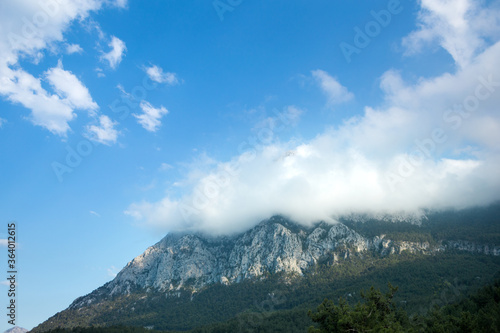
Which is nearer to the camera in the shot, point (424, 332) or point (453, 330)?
point (453, 330)

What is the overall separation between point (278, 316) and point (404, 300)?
269ft

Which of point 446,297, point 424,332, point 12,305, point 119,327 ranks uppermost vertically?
point 12,305

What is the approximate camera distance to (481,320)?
276 feet

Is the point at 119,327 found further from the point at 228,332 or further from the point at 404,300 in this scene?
the point at 404,300

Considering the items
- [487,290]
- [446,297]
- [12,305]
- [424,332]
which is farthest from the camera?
[446,297]

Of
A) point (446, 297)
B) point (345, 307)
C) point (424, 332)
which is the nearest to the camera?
point (345, 307)

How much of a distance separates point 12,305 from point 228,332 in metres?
140

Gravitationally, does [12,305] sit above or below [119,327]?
above

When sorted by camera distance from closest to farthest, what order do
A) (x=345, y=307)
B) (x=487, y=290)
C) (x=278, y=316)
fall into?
(x=345, y=307) < (x=487, y=290) < (x=278, y=316)

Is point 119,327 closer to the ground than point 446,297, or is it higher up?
higher up

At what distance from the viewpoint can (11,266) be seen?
199ft

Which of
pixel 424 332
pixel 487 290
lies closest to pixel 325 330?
pixel 424 332

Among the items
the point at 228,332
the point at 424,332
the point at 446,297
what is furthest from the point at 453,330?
the point at 228,332

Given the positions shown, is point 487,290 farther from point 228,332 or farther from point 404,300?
point 228,332
